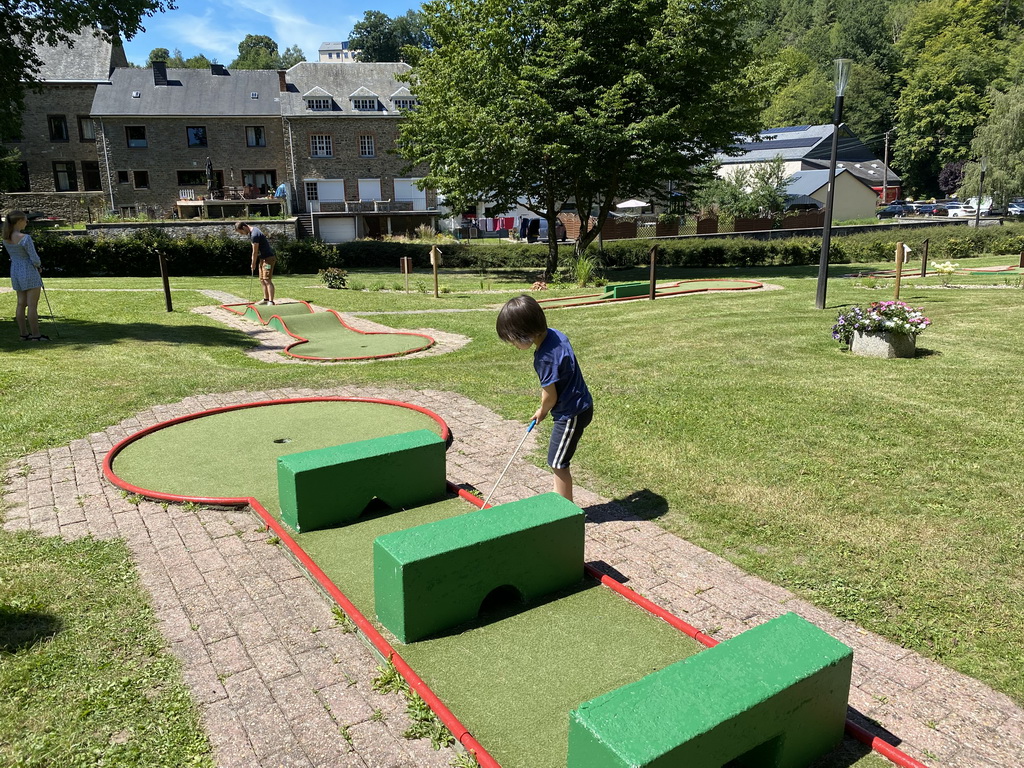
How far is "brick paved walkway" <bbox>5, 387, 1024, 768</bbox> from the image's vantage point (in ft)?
9.50

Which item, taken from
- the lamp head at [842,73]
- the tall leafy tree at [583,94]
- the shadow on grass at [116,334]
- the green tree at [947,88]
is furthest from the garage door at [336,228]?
the green tree at [947,88]

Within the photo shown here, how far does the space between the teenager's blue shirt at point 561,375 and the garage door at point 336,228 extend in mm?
40832

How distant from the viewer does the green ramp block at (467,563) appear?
3.46 meters

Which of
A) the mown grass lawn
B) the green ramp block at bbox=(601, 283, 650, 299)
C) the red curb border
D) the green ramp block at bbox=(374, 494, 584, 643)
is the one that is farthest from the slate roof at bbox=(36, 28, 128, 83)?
the green ramp block at bbox=(374, 494, 584, 643)

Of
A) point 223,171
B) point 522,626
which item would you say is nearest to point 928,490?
point 522,626

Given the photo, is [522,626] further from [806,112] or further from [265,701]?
[806,112]

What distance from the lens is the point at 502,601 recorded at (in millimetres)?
3906

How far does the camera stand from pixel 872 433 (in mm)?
6500

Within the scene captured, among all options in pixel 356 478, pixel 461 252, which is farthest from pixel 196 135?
pixel 356 478

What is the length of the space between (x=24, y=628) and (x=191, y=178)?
4440 cm

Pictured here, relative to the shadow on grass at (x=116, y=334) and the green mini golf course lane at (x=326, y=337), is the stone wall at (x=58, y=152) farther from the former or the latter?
the green mini golf course lane at (x=326, y=337)

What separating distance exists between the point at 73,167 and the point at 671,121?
38233 mm

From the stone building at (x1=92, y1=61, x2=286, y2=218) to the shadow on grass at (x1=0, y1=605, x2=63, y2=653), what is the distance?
133ft

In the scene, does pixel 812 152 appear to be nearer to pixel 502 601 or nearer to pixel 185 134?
pixel 185 134
